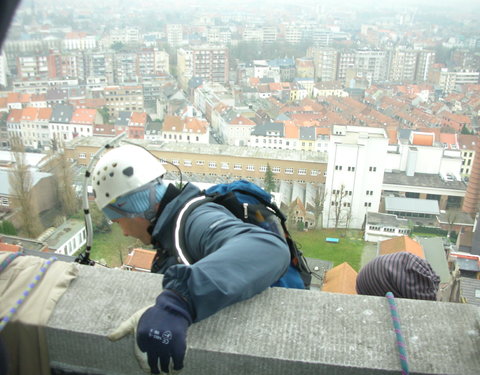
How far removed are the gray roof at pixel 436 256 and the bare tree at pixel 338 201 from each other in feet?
5.41

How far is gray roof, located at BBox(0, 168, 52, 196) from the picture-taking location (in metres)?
5.99

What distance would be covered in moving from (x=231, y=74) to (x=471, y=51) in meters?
11.5

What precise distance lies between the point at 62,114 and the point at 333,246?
23.6 ft

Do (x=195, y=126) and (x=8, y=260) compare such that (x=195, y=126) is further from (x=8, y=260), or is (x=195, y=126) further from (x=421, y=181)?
(x=8, y=260)

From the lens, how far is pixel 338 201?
6973mm

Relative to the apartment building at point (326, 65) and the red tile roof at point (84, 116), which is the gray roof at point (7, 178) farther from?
the apartment building at point (326, 65)

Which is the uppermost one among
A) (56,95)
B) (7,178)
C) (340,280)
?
(340,280)

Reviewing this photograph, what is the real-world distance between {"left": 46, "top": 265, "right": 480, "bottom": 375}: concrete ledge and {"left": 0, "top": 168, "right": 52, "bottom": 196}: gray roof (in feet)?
19.2

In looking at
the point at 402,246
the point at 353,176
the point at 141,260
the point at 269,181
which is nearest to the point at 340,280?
the point at 402,246

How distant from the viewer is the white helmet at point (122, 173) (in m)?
0.75

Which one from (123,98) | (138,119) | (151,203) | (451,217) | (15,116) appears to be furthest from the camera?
(123,98)

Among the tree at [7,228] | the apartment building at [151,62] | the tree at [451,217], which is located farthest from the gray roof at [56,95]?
the tree at [451,217]

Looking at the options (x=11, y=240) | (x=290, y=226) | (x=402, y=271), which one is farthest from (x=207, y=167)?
(x=402, y=271)

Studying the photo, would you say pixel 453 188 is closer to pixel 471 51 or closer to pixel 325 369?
pixel 325 369
